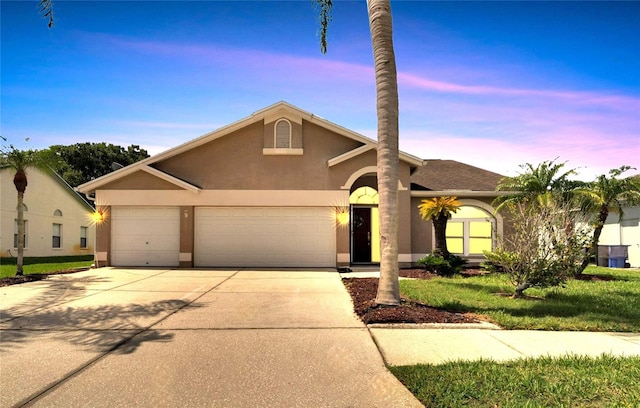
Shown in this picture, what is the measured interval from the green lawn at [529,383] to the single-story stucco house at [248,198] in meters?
11.5

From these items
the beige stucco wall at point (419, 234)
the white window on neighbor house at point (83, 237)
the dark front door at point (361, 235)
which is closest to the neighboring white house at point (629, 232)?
the beige stucco wall at point (419, 234)

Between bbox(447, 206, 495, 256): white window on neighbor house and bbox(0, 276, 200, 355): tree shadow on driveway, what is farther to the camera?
bbox(447, 206, 495, 256): white window on neighbor house

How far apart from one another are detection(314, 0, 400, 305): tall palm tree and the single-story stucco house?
8037 mm

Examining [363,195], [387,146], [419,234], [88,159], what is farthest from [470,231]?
[88,159]

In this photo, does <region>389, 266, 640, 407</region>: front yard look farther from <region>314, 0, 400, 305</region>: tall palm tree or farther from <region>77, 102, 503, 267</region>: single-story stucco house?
<region>77, 102, 503, 267</region>: single-story stucco house

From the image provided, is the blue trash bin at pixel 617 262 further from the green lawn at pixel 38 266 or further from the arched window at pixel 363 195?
the green lawn at pixel 38 266

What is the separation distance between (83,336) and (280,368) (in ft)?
11.4

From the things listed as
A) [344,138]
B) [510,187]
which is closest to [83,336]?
[344,138]

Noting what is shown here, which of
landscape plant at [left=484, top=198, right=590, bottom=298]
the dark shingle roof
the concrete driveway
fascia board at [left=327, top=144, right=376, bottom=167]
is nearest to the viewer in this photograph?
the concrete driveway

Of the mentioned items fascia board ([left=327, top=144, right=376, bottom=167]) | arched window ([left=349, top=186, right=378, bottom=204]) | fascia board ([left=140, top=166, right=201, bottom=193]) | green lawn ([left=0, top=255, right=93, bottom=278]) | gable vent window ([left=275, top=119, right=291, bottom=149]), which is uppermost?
gable vent window ([left=275, top=119, right=291, bottom=149])

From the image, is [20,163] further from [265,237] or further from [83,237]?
[83,237]

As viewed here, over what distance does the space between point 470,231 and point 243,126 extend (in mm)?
10476

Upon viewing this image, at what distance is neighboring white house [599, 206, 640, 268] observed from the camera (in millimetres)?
19516

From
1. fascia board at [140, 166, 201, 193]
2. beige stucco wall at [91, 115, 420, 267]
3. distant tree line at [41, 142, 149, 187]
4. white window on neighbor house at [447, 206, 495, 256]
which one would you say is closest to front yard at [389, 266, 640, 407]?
beige stucco wall at [91, 115, 420, 267]
